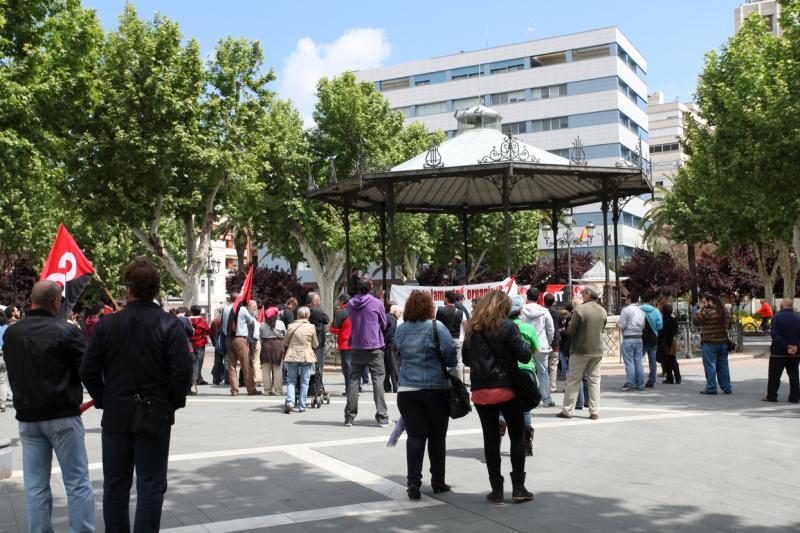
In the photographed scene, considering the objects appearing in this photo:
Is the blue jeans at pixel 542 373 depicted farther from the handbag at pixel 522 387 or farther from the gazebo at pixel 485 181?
the handbag at pixel 522 387

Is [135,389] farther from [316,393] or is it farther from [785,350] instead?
[785,350]

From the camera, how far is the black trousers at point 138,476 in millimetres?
4367

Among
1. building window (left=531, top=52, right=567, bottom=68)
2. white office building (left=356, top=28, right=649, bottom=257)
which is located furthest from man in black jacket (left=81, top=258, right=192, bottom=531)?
building window (left=531, top=52, right=567, bottom=68)

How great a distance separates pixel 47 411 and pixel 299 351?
259 inches

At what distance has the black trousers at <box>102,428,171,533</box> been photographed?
4367 mm

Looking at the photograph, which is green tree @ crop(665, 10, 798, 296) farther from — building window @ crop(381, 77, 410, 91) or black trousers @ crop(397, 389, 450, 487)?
building window @ crop(381, 77, 410, 91)

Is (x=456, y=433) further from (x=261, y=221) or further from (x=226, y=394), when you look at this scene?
(x=261, y=221)

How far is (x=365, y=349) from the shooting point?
1008 centimetres

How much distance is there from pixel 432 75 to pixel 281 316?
208 feet

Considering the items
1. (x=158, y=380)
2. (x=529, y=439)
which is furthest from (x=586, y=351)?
(x=158, y=380)

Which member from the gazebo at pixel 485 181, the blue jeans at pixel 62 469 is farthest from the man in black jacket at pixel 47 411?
the gazebo at pixel 485 181

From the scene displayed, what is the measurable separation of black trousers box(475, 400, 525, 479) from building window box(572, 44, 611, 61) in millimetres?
64954

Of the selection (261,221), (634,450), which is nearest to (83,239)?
(261,221)

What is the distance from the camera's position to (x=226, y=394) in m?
14.9
